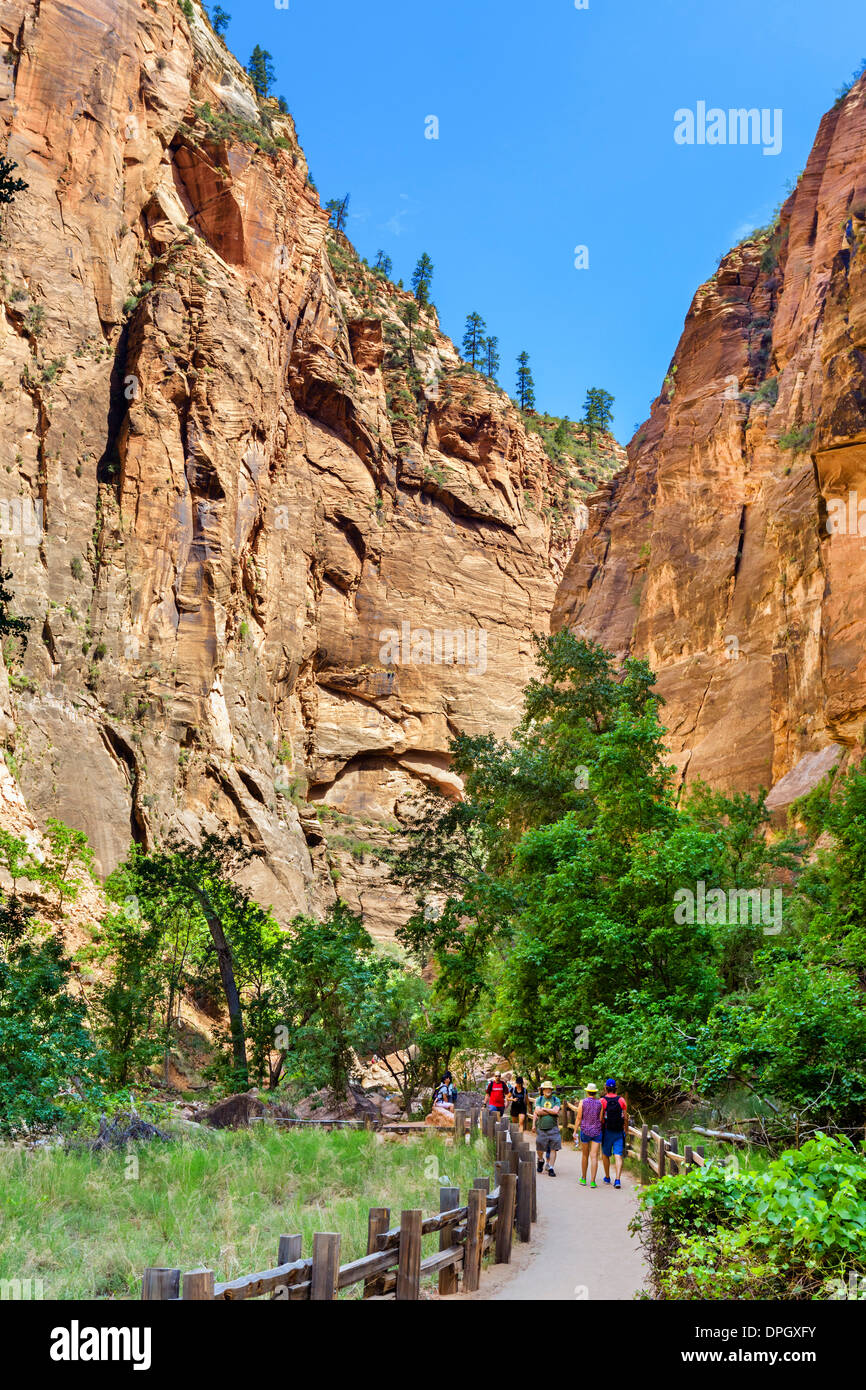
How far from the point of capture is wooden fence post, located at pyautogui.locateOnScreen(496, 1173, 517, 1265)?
1041 cm

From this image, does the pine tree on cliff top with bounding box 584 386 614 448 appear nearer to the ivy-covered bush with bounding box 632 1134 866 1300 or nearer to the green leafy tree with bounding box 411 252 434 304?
the green leafy tree with bounding box 411 252 434 304

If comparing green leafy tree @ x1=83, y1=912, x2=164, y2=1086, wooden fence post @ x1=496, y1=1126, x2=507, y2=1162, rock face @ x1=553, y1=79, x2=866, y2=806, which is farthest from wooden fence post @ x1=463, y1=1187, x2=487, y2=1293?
rock face @ x1=553, y1=79, x2=866, y2=806

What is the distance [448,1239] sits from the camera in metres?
9.10

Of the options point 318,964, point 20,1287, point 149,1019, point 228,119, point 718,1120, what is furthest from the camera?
point 228,119

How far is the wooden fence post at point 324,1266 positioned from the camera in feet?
21.2

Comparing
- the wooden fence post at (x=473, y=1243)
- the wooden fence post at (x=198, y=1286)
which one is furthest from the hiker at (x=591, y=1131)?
the wooden fence post at (x=198, y=1286)

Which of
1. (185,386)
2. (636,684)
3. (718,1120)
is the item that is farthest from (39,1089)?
(185,386)

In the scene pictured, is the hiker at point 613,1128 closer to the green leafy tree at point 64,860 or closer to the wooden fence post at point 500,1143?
the wooden fence post at point 500,1143

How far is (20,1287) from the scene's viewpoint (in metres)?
7.73

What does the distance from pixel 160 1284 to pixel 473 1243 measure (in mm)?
4700

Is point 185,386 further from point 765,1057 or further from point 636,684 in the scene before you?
point 765,1057

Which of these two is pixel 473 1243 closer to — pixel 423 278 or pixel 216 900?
pixel 216 900

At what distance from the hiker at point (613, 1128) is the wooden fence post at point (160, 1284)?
9429 millimetres

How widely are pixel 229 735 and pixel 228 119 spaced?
124ft
